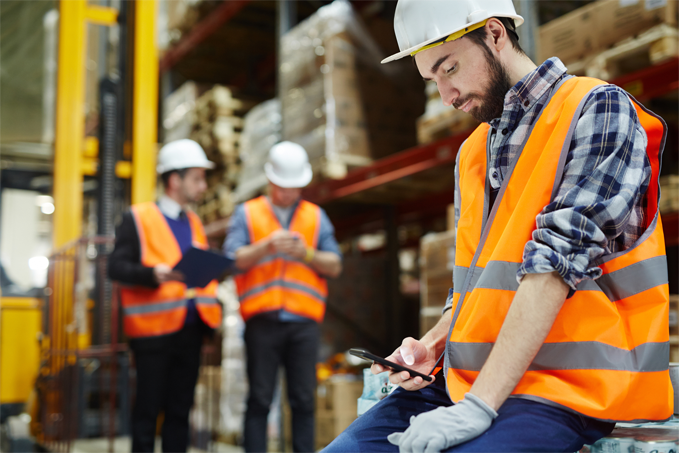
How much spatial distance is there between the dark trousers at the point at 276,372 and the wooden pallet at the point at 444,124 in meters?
1.64

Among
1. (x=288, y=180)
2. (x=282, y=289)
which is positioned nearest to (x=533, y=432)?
(x=282, y=289)

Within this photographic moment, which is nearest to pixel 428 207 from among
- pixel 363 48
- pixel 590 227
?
pixel 363 48

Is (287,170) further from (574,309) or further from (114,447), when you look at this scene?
(574,309)

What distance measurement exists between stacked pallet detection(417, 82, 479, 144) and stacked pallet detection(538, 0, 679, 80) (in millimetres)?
668

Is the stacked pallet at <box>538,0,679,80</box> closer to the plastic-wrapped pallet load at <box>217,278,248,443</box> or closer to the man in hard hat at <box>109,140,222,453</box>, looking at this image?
the man in hard hat at <box>109,140,222,453</box>

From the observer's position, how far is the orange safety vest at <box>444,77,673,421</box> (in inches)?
55.0

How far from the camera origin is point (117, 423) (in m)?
6.04

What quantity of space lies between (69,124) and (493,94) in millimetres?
6019

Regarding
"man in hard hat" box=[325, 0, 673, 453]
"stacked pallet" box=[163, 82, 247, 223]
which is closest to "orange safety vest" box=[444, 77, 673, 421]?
"man in hard hat" box=[325, 0, 673, 453]

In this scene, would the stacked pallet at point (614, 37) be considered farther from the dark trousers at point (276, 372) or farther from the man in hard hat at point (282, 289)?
the dark trousers at point (276, 372)

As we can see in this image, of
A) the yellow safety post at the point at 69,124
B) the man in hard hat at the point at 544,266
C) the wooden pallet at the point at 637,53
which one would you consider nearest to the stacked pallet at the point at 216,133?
the yellow safety post at the point at 69,124

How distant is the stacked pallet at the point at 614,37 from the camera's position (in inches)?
137

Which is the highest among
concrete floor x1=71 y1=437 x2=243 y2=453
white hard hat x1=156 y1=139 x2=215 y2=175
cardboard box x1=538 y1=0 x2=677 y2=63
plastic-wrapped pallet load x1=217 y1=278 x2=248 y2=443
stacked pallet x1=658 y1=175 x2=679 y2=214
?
cardboard box x1=538 y1=0 x2=677 y2=63

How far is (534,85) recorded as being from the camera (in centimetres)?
160
